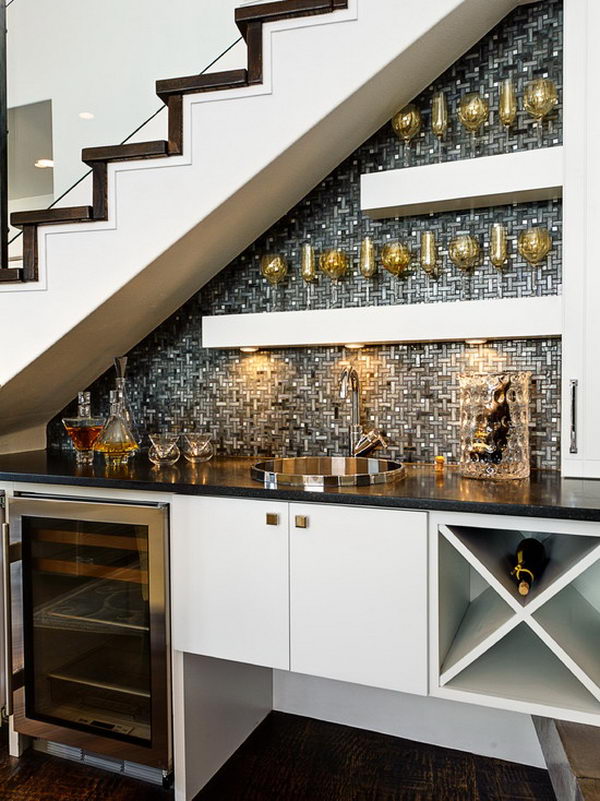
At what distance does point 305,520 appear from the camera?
1729mm

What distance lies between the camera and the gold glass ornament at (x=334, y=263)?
7.30 ft

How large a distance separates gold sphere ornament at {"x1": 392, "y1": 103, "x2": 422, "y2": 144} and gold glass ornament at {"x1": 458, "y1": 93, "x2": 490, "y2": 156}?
0.14 m

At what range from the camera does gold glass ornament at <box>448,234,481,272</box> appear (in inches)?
80.7

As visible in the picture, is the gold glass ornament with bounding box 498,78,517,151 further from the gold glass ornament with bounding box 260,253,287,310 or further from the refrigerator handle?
the refrigerator handle

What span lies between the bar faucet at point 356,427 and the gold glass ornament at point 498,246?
59cm

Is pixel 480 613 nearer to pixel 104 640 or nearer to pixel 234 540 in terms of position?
pixel 234 540

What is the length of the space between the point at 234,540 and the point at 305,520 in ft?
0.76

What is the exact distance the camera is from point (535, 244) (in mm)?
1958

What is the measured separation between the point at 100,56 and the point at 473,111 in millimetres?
1378

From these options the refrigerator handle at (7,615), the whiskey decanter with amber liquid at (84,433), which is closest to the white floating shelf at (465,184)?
the whiskey decanter with amber liquid at (84,433)

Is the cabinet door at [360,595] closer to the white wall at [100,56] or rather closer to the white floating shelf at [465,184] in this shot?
the white floating shelf at [465,184]

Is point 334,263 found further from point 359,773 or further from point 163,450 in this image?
point 359,773

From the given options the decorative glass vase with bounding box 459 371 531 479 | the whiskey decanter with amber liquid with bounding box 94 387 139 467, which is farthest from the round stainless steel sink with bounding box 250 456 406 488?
the whiskey decanter with amber liquid with bounding box 94 387 139 467

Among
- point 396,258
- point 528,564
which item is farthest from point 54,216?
point 528,564
